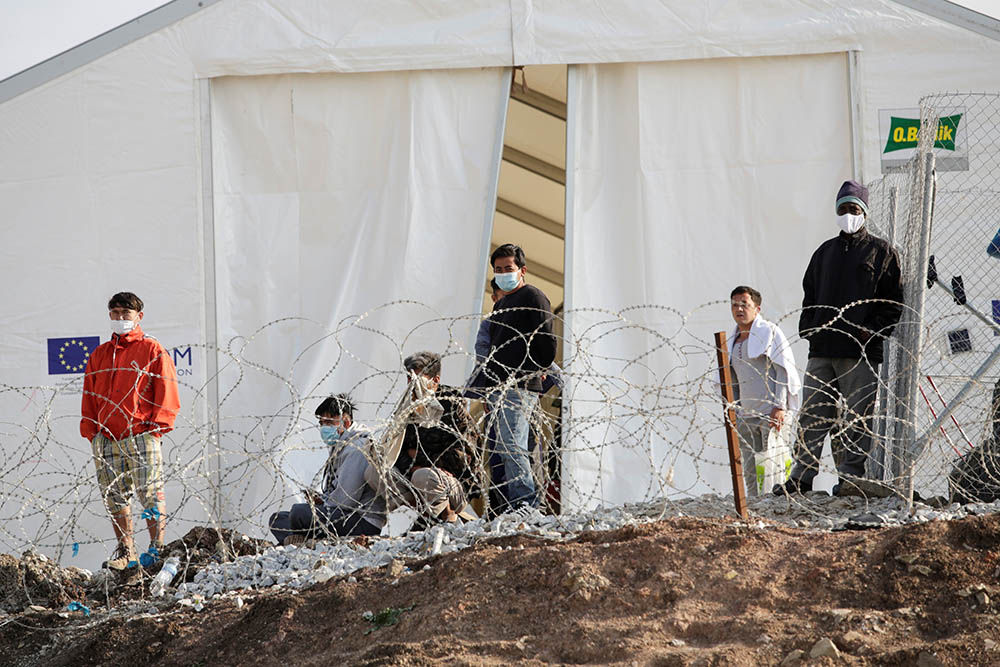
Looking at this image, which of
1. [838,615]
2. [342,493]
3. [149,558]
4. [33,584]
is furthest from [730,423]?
[33,584]

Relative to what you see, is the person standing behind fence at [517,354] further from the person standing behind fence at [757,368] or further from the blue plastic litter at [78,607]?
the blue plastic litter at [78,607]

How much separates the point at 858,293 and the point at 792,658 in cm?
276

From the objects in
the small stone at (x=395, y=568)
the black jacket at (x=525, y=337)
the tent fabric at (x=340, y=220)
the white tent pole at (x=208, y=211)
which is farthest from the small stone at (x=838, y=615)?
the white tent pole at (x=208, y=211)

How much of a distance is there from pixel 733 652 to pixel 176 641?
2.19m

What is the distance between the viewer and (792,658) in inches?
148

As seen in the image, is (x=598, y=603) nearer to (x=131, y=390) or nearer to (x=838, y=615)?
(x=838, y=615)

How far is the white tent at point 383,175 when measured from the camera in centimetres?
788

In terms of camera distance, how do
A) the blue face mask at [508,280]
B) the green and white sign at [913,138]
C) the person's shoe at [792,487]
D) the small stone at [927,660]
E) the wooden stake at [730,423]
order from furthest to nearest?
the green and white sign at [913,138]
the blue face mask at [508,280]
the person's shoe at [792,487]
the wooden stake at [730,423]
the small stone at [927,660]

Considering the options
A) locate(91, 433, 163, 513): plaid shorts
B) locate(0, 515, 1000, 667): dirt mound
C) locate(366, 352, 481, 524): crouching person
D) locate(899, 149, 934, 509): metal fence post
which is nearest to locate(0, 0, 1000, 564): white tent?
locate(91, 433, 163, 513): plaid shorts

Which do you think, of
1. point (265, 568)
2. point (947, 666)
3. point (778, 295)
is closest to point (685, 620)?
→ point (947, 666)

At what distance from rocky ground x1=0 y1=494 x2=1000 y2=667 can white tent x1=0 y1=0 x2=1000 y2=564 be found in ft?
8.22

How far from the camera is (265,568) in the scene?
5.76m

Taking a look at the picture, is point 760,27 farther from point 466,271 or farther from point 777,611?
point 777,611

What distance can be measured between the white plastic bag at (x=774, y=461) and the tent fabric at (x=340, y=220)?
224 cm
